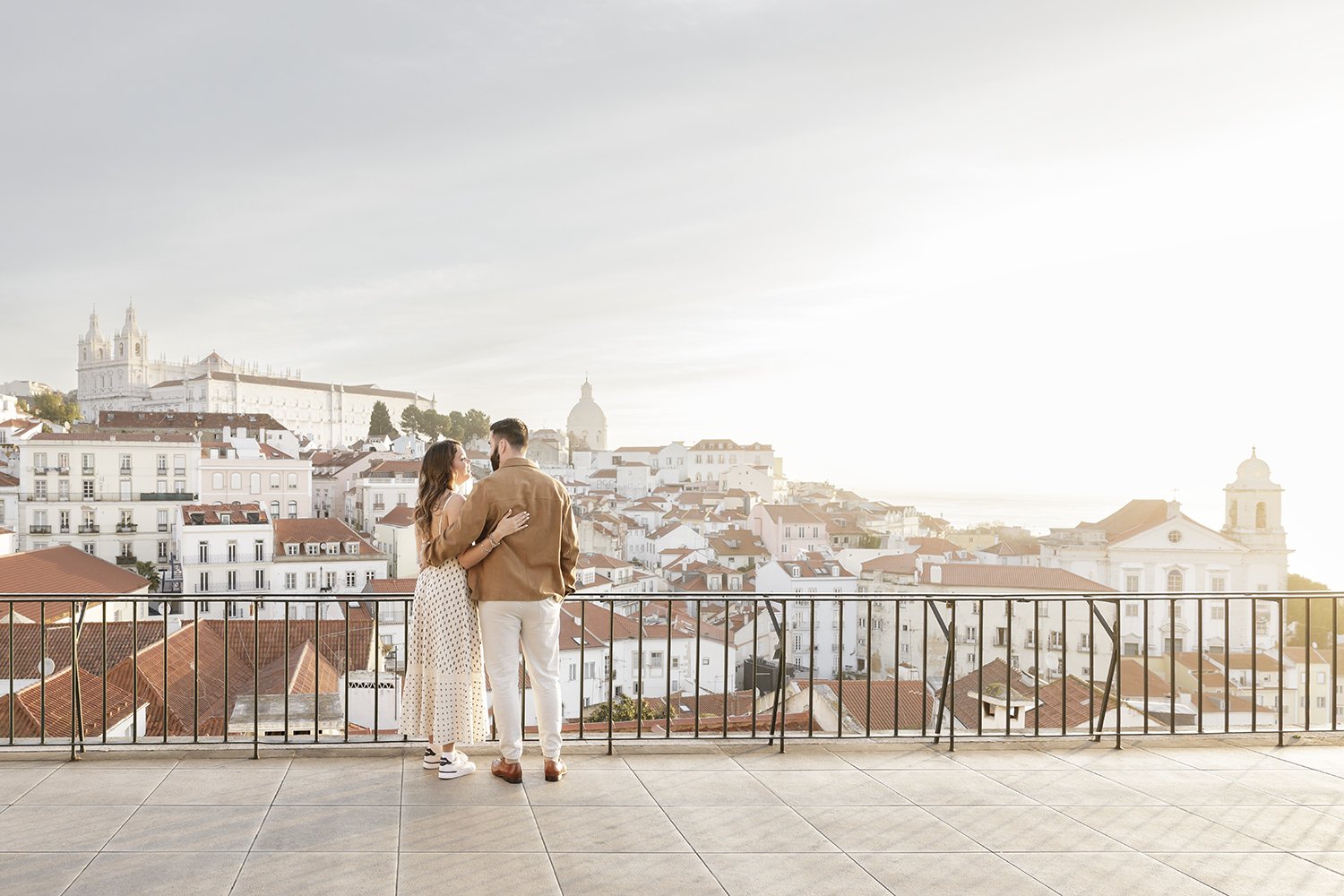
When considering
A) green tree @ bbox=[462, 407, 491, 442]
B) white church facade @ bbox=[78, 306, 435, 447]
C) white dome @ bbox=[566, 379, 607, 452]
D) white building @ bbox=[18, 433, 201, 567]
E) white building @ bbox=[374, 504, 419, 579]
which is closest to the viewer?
white building @ bbox=[374, 504, 419, 579]

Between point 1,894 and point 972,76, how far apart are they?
1200cm

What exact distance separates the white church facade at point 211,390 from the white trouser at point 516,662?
13350 centimetres

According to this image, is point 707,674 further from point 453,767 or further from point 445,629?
point 445,629

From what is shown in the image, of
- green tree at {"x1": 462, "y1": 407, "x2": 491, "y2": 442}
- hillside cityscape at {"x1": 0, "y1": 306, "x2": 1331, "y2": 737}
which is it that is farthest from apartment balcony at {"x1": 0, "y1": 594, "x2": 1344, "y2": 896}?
green tree at {"x1": 462, "y1": 407, "x2": 491, "y2": 442}

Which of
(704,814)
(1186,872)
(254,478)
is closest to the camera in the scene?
(1186,872)

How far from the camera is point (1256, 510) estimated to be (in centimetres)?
5503

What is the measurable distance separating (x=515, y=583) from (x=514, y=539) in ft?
0.71

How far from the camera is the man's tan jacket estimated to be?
15.6 ft

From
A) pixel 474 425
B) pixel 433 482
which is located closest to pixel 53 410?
pixel 474 425

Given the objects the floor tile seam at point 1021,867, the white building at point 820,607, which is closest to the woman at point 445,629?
the floor tile seam at point 1021,867

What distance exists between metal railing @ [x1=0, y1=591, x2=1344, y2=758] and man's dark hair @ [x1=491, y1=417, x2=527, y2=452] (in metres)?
0.88

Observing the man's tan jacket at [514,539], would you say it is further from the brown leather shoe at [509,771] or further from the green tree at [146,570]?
the green tree at [146,570]

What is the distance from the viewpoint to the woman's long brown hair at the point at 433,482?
4.85 meters

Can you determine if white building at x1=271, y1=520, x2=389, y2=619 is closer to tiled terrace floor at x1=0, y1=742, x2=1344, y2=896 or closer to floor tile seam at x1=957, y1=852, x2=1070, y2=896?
tiled terrace floor at x1=0, y1=742, x2=1344, y2=896
